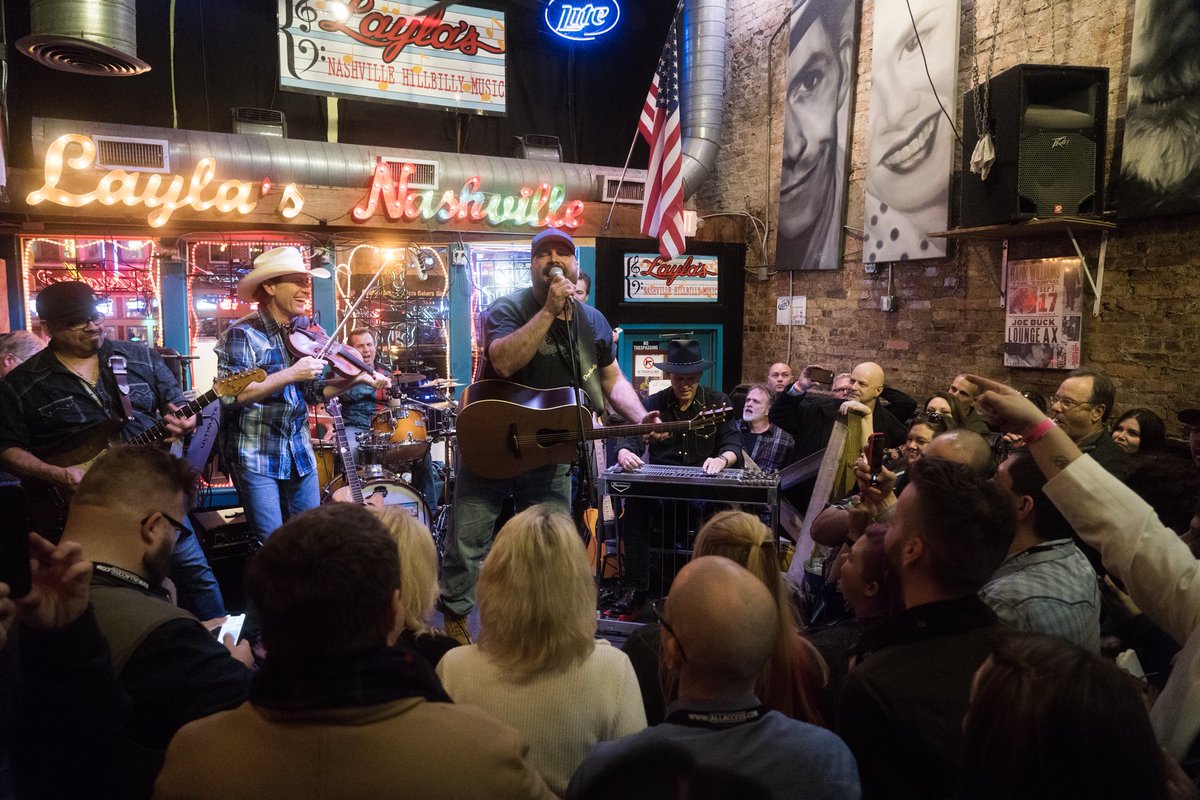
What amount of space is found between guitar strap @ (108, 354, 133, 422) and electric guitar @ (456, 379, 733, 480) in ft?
5.56

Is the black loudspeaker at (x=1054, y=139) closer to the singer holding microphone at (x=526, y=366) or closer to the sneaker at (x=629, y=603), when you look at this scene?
the singer holding microphone at (x=526, y=366)

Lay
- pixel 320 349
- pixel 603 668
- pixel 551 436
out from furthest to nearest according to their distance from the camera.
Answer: pixel 320 349 < pixel 551 436 < pixel 603 668

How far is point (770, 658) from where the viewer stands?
6.45 feet

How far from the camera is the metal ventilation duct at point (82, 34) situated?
6.00 meters

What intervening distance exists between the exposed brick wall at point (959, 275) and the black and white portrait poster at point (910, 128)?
157 millimetres

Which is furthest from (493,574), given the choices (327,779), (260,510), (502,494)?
(260,510)

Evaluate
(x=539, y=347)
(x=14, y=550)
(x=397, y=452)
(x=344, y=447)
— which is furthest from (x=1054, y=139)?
(x=14, y=550)

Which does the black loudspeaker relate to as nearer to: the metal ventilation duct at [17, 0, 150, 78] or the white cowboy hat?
the white cowboy hat

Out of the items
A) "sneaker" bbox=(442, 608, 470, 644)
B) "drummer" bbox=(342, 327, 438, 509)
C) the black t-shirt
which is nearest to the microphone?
the black t-shirt

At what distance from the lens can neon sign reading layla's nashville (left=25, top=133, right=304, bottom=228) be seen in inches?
272

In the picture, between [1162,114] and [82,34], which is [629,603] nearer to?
[1162,114]

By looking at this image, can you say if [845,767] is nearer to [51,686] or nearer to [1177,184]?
[51,686]

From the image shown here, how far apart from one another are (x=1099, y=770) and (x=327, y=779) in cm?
105

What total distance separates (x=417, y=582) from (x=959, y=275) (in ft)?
19.7
